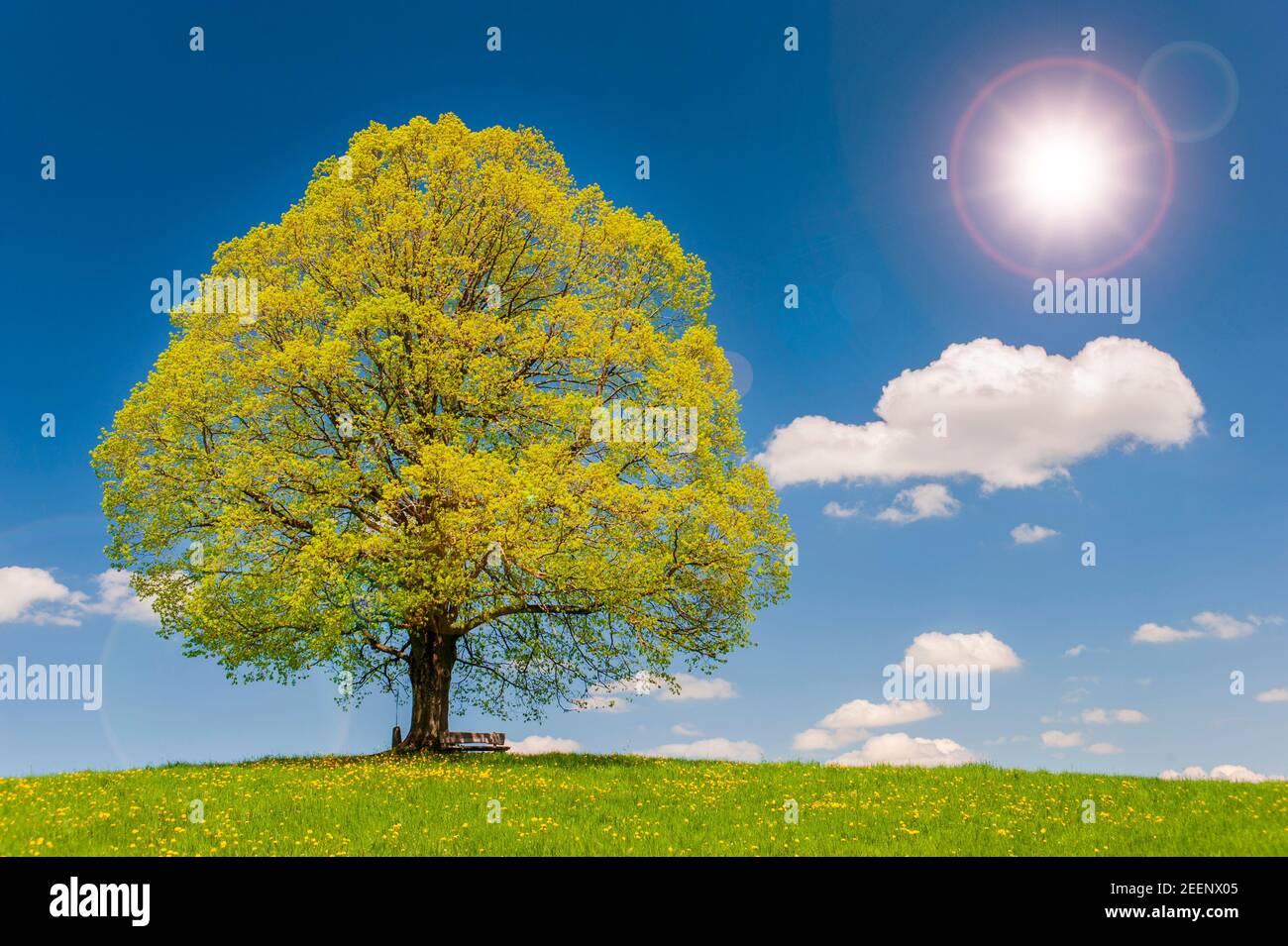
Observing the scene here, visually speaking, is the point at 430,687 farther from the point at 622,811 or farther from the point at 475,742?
the point at 622,811

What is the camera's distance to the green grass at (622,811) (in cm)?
1534

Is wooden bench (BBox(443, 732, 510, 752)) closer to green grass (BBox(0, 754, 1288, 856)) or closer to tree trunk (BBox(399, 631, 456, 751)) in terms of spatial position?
tree trunk (BBox(399, 631, 456, 751))

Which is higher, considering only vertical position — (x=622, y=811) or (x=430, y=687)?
(x=430, y=687)

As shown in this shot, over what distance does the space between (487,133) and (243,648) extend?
51.3ft

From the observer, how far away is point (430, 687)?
28.2 metres

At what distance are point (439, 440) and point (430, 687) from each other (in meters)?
7.20

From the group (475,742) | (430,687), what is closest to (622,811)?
(475,742)

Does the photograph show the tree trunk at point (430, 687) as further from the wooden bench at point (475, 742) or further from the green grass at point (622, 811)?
the green grass at point (622, 811)

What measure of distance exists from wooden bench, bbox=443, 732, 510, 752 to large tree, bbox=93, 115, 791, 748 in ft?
2.08

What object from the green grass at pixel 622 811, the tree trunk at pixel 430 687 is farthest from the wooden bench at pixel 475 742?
the green grass at pixel 622 811

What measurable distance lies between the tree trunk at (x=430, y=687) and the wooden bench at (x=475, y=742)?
0.88 feet
